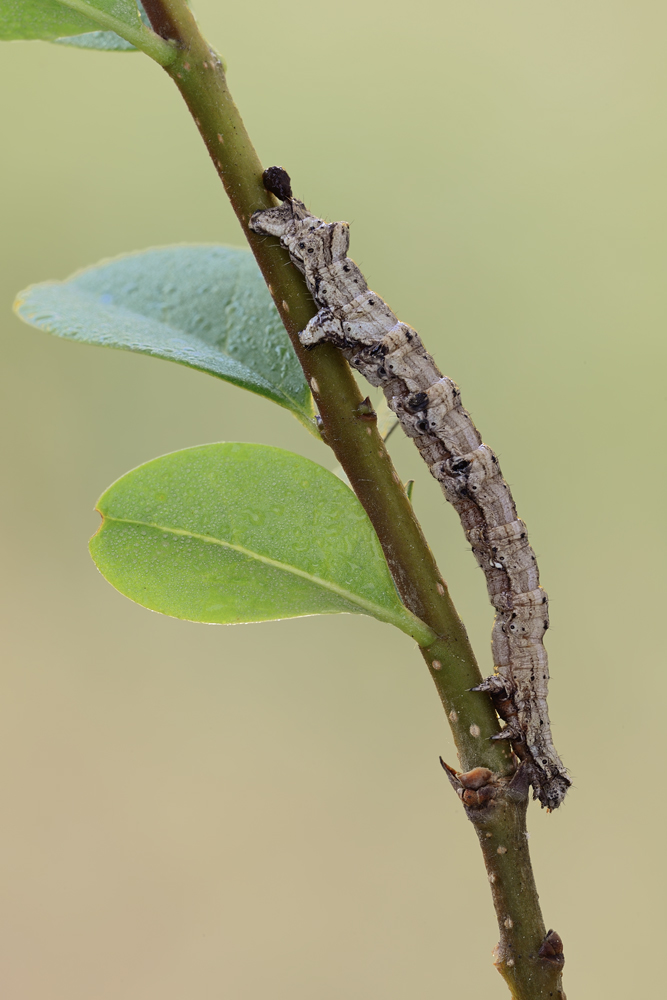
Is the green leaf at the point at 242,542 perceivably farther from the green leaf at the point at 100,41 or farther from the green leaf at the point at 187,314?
the green leaf at the point at 100,41

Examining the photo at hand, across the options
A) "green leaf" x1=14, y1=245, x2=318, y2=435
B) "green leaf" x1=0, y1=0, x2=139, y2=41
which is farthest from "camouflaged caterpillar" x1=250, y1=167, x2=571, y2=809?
"green leaf" x1=0, y1=0, x2=139, y2=41

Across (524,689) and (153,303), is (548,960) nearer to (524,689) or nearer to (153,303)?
(524,689)

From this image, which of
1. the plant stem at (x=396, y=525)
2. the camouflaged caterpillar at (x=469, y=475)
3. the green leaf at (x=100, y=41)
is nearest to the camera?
the plant stem at (x=396, y=525)

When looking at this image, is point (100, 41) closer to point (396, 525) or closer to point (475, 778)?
point (396, 525)

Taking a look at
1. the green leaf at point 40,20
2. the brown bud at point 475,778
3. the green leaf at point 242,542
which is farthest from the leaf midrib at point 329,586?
the green leaf at point 40,20

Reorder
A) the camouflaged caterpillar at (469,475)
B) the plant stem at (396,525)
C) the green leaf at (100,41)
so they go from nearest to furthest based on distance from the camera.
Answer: the plant stem at (396,525)
the green leaf at (100,41)
the camouflaged caterpillar at (469,475)

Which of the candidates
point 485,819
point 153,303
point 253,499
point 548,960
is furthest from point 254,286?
point 548,960
